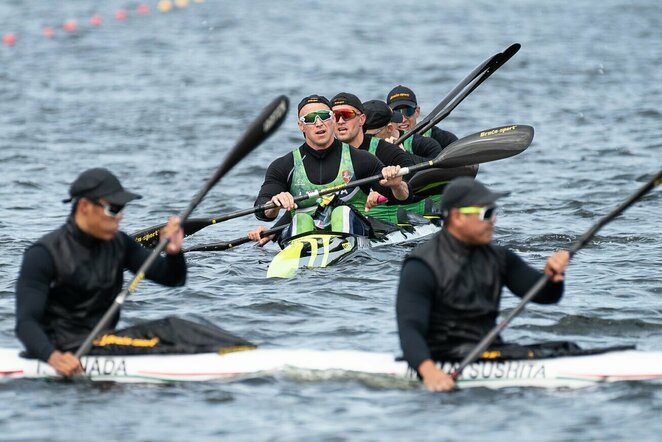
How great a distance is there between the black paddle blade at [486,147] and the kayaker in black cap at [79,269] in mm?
5324

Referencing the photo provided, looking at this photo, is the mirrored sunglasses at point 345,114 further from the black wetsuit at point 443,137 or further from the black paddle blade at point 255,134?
the black paddle blade at point 255,134

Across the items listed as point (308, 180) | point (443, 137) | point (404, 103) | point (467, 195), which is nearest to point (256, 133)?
point (467, 195)

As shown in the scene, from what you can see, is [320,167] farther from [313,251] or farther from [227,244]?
[227,244]

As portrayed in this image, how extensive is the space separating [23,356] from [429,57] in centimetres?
2918

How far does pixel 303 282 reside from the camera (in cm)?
1280

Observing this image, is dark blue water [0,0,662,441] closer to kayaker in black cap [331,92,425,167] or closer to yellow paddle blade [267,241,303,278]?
yellow paddle blade [267,241,303,278]

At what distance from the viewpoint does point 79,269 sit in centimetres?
868

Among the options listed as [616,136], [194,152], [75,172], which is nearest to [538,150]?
[616,136]

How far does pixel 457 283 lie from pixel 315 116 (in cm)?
520

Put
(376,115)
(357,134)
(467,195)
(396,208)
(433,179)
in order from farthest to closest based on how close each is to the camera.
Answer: (376,115) → (433,179) → (396,208) → (357,134) → (467,195)

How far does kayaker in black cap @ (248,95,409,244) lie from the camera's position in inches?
526

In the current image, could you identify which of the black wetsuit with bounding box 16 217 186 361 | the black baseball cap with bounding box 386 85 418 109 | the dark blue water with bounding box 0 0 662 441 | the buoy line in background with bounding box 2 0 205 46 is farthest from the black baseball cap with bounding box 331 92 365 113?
the buoy line in background with bounding box 2 0 205 46

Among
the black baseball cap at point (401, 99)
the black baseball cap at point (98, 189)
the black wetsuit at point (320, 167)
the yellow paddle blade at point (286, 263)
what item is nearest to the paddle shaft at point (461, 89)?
the black baseball cap at point (401, 99)

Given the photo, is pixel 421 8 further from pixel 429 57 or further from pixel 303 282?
pixel 303 282
